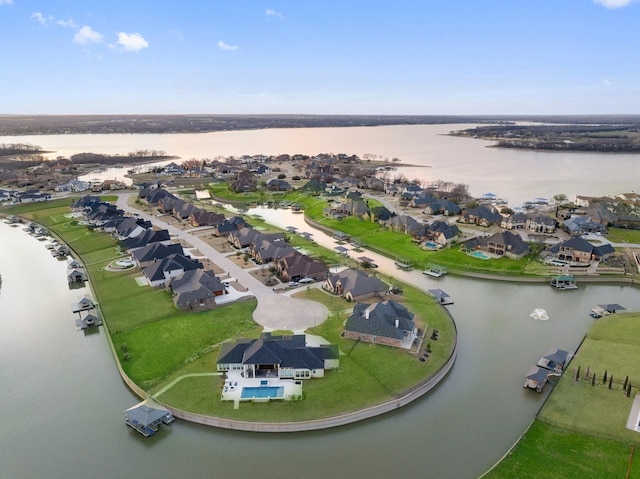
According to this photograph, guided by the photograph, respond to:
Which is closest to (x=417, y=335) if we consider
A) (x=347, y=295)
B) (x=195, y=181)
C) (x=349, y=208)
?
(x=347, y=295)

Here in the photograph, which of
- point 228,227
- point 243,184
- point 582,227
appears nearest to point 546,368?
point 582,227

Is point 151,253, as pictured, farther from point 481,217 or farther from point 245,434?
point 481,217

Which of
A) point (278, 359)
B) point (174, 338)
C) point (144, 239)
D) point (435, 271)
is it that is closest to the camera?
point (278, 359)

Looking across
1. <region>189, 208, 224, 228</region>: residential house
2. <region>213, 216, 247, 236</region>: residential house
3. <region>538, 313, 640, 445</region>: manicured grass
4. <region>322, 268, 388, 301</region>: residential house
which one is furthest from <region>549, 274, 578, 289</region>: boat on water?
<region>189, 208, 224, 228</region>: residential house

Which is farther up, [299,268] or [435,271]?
[299,268]

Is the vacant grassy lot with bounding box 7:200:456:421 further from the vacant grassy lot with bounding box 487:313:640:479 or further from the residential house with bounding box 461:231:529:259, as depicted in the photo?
the residential house with bounding box 461:231:529:259

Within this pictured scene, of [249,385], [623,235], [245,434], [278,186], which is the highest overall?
[278,186]

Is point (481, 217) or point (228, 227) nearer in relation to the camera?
point (228, 227)
